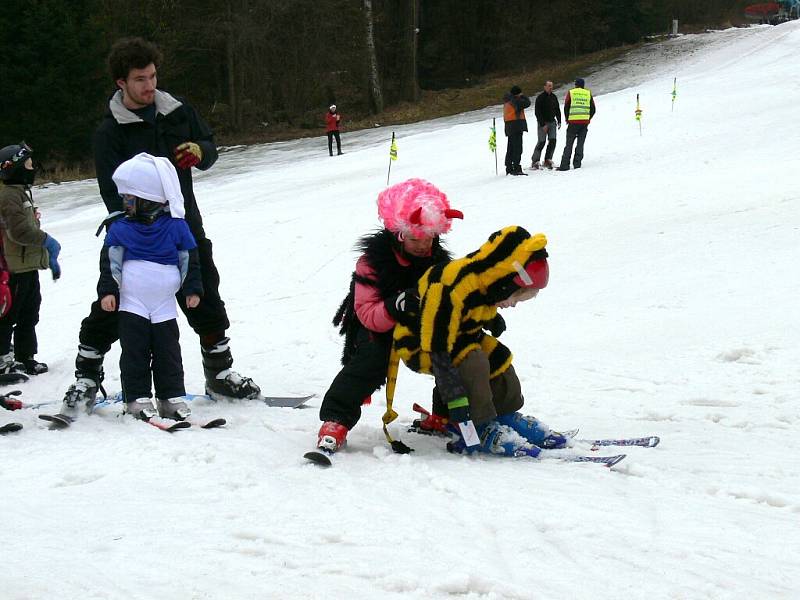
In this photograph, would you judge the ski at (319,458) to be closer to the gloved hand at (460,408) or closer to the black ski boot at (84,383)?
the gloved hand at (460,408)

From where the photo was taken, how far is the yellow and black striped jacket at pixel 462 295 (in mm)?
4254

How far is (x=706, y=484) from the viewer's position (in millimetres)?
3779

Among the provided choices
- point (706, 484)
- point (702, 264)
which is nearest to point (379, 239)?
point (706, 484)

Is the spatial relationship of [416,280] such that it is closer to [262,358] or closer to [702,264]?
[262,358]

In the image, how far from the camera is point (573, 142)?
1633 centimetres

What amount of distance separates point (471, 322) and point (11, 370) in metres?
4.23

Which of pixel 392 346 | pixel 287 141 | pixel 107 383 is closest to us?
pixel 392 346

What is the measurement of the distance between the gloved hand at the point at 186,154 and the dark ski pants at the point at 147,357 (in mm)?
948

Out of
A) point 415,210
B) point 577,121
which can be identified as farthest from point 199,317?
point 577,121

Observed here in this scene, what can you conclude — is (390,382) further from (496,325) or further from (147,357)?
(147,357)

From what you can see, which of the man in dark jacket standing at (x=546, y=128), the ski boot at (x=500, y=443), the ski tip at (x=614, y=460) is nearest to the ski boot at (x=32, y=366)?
the ski boot at (x=500, y=443)

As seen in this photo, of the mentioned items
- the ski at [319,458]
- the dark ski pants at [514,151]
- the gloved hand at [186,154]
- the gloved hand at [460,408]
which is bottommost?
the ski at [319,458]

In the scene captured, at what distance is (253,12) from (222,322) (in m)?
31.0

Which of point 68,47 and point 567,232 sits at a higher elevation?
point 68,47
